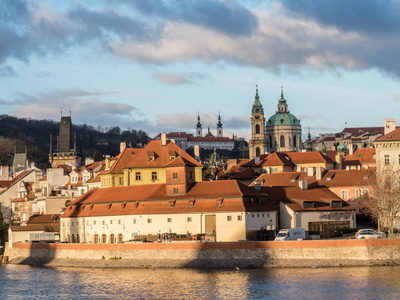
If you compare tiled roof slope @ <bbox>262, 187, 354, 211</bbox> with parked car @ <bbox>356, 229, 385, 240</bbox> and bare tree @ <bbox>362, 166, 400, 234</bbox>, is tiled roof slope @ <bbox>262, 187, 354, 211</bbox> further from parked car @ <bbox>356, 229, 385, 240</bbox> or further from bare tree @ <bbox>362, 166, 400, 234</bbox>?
parked car @ <bbox>356, 229, 385, 240</bbox>

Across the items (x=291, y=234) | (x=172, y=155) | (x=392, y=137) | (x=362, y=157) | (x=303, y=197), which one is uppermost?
(x=362, y=157)

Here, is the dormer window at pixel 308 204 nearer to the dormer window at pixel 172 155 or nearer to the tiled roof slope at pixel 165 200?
the tiled roof slope at pixel 165 200

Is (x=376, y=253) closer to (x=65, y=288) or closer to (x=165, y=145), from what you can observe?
(x=65, y=288)

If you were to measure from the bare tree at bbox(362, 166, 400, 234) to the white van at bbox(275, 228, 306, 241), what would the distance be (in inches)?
389

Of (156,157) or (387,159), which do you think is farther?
(156,157)

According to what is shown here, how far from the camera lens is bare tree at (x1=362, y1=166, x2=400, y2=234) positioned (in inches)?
3698

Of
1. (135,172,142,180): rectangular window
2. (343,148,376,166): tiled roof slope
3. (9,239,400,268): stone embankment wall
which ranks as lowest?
(9,239,400,268): stone embankment wall

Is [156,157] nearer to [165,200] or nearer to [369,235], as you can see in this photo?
[165,200]

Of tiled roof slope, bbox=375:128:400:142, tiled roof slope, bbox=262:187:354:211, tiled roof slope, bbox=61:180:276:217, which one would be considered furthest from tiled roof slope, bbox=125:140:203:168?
tiled roof slope, bbox=375:128:400:142

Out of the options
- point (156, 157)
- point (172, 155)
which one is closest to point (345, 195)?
point (172, 155)

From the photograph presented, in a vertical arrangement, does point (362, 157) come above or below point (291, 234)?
above

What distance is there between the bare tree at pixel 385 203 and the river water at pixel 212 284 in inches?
657

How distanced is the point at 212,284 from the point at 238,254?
1060 cm

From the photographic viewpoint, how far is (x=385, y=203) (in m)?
94.0
